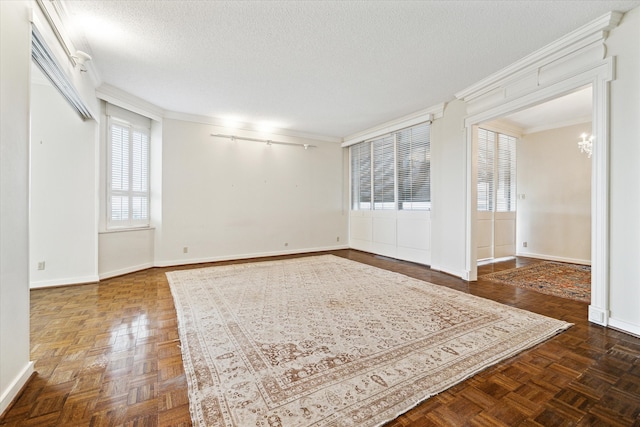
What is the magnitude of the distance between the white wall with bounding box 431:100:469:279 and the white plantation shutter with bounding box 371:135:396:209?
1202 mm

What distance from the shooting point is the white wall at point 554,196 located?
5.39 m

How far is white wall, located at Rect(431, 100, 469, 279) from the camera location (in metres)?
4.18

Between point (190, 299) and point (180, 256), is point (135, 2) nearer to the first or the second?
point (190, 299)

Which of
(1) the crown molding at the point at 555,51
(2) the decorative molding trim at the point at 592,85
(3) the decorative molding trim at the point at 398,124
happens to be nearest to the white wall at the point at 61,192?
(3) the decorative molding trim at the point at 398,124

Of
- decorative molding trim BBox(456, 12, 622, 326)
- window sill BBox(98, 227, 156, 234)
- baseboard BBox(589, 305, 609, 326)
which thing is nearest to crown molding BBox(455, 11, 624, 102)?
decorative molding trim BBox(456, 12, 622, 326)

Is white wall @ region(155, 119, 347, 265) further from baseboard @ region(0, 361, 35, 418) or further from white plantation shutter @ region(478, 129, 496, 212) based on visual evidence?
baseboard @ region(0, 361, 35, 418)

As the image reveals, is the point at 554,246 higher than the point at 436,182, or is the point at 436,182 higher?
the point at 436,182

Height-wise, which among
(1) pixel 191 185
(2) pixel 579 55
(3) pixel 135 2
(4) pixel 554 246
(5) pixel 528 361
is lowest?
(5) pixel 528 361

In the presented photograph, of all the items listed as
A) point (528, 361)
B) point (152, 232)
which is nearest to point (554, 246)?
point (528, 361)

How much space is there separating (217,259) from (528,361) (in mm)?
5023

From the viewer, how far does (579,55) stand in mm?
2732

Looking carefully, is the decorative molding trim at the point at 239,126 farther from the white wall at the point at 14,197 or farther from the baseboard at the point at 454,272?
the baseboard at the point at 454,272

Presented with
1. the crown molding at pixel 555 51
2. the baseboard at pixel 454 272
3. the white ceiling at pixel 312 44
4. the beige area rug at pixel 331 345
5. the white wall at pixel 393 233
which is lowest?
the beige area rug at pixel 331 345

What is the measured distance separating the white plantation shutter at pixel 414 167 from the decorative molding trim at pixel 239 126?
1.96m
